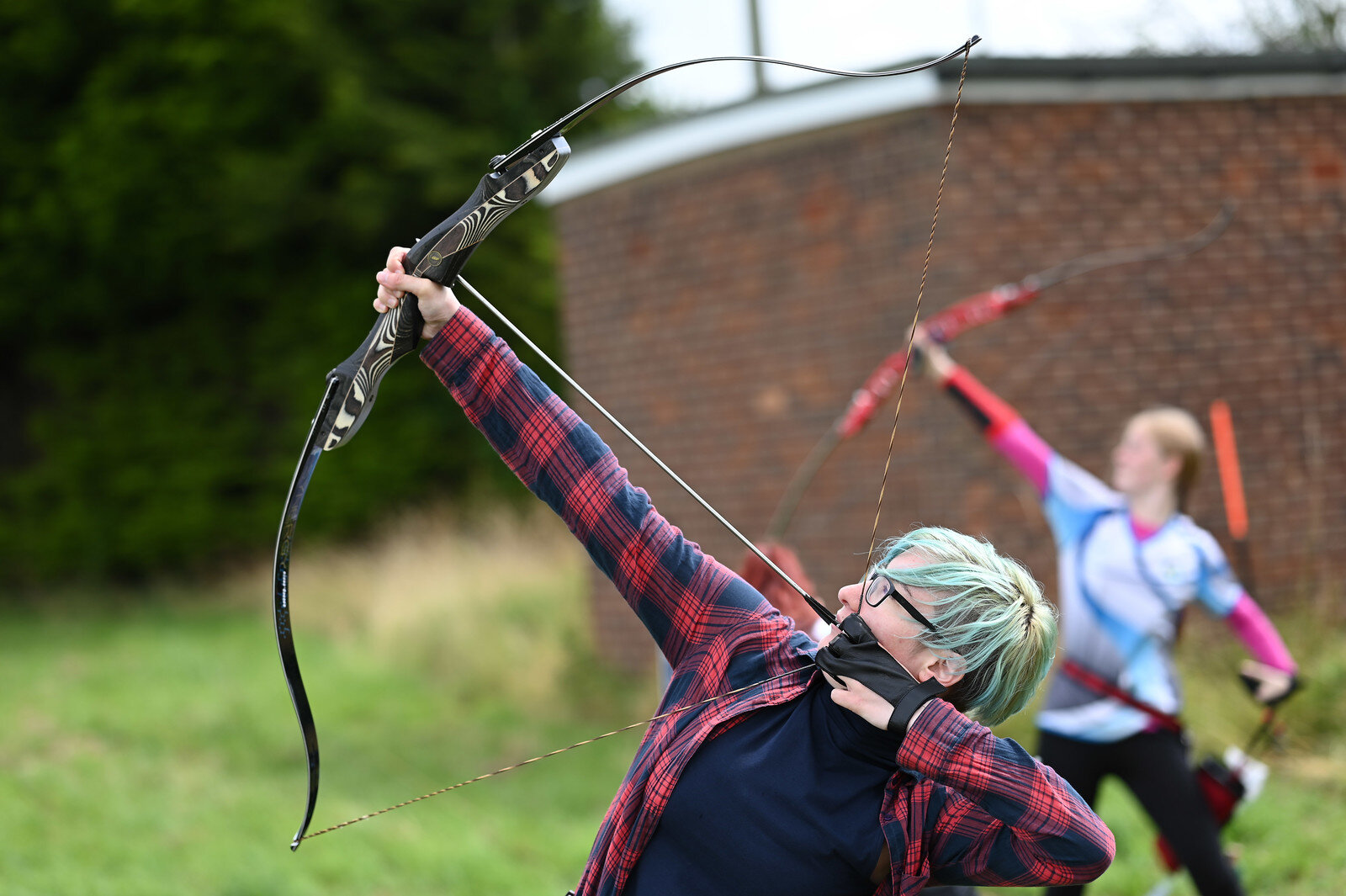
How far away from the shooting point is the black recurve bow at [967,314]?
4156 millimetres

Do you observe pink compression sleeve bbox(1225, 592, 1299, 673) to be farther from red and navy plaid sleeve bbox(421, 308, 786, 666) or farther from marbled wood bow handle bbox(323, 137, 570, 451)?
marbled wood bow handle bbox(323, 137, 570, 451)

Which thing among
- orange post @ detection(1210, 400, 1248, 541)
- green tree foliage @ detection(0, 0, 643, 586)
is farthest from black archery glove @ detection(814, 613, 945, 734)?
Answer: green tree foliage @ detection(0, 0, 643, 586)

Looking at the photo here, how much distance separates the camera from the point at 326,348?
47.6 feet

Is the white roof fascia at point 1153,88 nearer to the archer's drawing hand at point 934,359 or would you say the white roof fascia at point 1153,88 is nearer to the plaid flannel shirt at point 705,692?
the archer's drawing hand at point 934,359

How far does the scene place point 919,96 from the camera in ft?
18.1

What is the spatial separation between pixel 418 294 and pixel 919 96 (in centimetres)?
434

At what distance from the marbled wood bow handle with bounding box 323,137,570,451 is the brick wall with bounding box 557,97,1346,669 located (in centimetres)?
402

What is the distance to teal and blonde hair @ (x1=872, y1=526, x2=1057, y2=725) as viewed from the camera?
5.12 ft

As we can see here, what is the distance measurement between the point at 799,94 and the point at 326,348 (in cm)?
985

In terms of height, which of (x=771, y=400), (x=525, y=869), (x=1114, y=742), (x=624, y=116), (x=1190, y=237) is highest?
(x=624, y=116)

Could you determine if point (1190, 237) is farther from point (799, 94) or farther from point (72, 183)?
point (72, 183)

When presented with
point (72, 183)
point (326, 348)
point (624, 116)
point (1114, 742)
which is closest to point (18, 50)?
point (72, 183)

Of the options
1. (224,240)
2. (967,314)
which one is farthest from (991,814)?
(224,240)

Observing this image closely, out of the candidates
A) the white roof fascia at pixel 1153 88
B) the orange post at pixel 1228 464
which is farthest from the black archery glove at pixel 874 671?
the white roof fascia at pixel 1153 88
